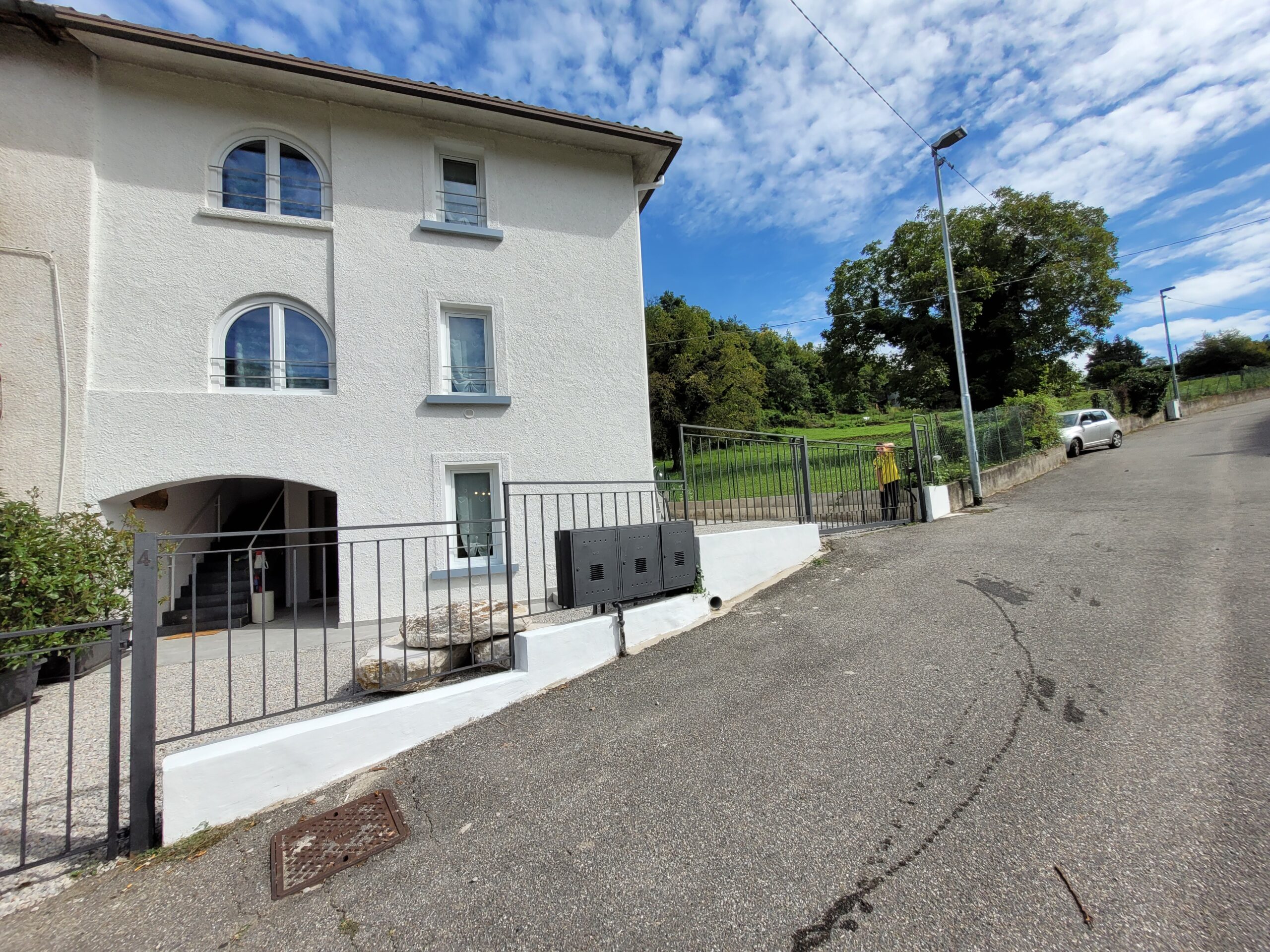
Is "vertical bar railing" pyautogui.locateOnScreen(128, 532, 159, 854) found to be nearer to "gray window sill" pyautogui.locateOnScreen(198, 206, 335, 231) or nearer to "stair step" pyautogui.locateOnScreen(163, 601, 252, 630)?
"stair step" pyautogui.locateOnScreen(163, 601, 252, 630)

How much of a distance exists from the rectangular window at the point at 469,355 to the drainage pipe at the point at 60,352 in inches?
165

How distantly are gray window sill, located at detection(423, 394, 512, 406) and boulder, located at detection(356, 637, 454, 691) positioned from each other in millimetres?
4049

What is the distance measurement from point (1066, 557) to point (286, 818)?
7.82 meters

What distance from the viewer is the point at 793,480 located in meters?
7.52

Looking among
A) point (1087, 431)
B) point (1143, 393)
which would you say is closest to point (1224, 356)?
point (1143, 393)

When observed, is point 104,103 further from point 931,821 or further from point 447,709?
point 931,821

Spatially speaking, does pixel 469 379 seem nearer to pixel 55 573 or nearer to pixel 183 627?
pixel 55 573

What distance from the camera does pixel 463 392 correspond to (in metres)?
7.72

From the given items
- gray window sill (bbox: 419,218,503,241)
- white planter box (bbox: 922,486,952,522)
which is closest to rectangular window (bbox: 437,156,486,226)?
gray window sill (bbox: 419,218,503,241)

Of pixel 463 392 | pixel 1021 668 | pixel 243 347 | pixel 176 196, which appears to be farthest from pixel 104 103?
pixel 1021 668

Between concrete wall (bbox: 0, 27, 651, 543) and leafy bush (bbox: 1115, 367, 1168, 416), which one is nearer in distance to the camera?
concrete wall (bbox: 0, 27, 651, 543)

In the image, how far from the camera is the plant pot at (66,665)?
518 cm

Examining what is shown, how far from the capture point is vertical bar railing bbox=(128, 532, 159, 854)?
107 inches

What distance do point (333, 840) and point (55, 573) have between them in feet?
14.3
